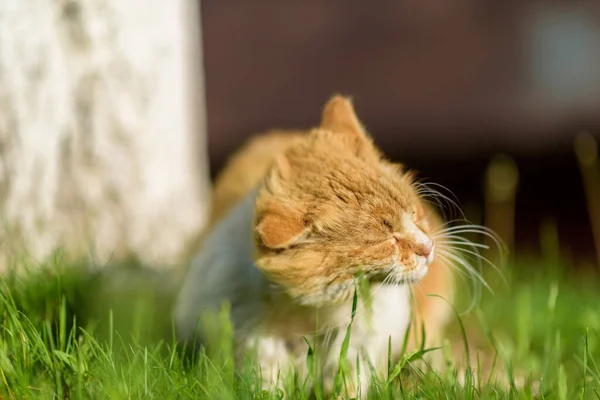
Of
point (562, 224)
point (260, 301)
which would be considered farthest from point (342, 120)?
point (562, 224)

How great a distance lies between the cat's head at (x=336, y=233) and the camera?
157 cm

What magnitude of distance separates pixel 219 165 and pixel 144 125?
269 centimetres

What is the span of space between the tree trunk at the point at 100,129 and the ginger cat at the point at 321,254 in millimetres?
704

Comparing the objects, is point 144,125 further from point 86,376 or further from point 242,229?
point 86,376

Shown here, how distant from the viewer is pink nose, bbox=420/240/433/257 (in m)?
1.62

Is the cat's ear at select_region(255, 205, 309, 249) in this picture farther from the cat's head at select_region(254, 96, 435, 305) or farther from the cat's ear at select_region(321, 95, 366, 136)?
the cat's ear at select_region(321, 95, 366, 136)

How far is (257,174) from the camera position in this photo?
243 cm

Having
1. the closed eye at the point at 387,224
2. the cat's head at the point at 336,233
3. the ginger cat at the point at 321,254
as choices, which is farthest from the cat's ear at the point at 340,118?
the closed eye at the point at 387,224

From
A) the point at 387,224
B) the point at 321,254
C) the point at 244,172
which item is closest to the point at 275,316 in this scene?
the point at 321,254

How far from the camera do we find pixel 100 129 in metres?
2.66

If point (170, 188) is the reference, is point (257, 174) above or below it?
above

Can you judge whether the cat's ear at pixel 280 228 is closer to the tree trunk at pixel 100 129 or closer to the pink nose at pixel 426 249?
the pink nose at pixel 426 249

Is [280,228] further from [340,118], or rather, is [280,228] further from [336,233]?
[340,118]

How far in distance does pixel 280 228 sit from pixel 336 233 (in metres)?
0.14
